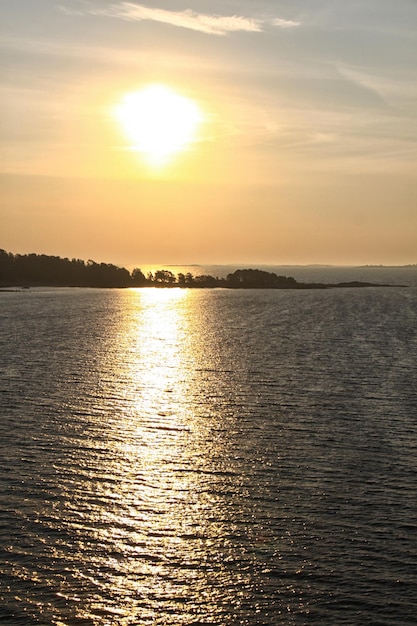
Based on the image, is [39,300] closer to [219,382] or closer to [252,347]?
[252,347]

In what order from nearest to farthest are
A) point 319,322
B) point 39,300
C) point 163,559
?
point 163,559 < point 319,322 < point 39,300

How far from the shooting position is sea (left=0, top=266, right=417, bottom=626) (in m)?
22.3

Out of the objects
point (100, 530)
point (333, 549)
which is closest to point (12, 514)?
point (100, 530)

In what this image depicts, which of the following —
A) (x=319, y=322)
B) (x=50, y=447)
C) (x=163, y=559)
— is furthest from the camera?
(x=319, y=322)

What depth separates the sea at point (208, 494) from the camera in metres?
22.3

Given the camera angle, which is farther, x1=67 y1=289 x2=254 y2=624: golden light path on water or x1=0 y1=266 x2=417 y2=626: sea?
x1=67 y1=289 x2=254 y2=624: golden light path on water

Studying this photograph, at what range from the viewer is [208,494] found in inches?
1240

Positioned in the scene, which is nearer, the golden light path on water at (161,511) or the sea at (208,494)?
the sea at (208,494)

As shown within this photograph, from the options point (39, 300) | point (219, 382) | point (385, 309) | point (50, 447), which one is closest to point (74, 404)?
point (50, 447)

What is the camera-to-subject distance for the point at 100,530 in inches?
1069

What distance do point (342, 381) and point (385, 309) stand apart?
104 m

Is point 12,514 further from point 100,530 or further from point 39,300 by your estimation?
point 39,300

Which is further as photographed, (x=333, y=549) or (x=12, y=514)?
(x=12, y=514)

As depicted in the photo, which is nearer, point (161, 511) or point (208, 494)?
point (161, 511)
